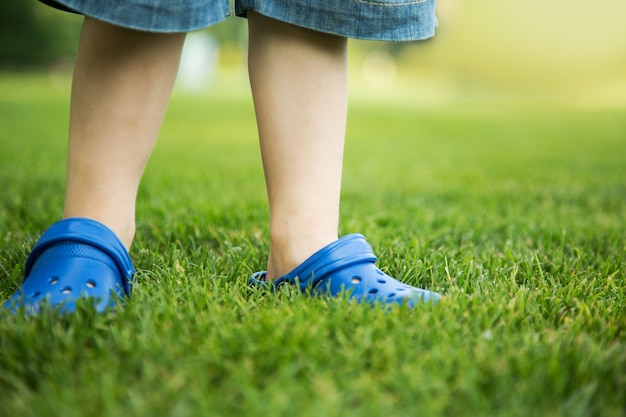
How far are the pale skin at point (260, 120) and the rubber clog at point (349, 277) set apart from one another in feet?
0.14

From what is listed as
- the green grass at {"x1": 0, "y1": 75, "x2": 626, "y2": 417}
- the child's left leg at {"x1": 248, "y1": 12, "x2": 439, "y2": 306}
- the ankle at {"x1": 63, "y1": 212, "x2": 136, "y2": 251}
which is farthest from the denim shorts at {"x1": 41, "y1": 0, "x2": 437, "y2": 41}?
the green grass at {"x1": 0, "y1": 75, "x2": 626, "y2": 417}

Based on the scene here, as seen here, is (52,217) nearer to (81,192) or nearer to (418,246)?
(81,192)

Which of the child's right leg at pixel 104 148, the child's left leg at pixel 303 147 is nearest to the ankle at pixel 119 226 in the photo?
the child's right leg at pixel 104 148

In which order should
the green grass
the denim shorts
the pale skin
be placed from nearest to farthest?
the green grass
the denim shorts
the pale skin

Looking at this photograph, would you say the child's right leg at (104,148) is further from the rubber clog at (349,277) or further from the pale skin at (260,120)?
the rubber clog at (349,277)

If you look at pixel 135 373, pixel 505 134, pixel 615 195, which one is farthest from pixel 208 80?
pixel 135 373

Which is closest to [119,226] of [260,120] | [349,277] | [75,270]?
[75,270]

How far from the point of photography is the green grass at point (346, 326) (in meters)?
0.73

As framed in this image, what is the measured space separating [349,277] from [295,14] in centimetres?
49

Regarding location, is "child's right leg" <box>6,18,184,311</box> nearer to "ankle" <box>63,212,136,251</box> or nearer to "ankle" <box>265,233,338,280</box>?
"ankle" <box>63,212,136,251</box>

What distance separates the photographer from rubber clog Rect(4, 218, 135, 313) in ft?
3.19

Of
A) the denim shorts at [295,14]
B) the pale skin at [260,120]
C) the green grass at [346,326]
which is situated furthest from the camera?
the pale skin at [260,120]

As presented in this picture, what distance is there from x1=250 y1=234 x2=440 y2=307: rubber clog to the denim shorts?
0.40m

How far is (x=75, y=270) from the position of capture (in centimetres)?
102
